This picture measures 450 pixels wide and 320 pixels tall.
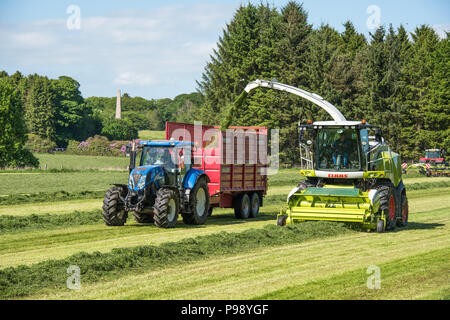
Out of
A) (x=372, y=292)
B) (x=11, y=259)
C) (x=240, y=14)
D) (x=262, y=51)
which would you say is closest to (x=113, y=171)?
(x=262, y=51)

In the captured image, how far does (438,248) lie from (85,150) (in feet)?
209

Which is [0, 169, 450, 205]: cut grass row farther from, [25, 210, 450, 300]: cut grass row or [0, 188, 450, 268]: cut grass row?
[25, 210, 450, 300]: cut grass row

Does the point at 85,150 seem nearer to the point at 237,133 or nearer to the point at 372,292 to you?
the point at 237,133

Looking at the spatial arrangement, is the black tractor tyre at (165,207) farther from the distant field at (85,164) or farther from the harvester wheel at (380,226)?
the distant field at (85,164)

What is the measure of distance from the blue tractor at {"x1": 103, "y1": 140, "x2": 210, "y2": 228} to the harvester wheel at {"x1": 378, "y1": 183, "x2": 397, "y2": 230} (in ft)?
16.0

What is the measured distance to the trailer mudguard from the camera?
17266 mm

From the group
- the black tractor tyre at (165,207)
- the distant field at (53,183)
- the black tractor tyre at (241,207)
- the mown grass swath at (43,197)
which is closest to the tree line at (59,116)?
the distant field at (53,183)

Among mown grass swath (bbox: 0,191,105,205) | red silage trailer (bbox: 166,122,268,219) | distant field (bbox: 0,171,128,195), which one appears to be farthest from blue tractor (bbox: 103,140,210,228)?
distant field (bbox: 0,171,128,195)

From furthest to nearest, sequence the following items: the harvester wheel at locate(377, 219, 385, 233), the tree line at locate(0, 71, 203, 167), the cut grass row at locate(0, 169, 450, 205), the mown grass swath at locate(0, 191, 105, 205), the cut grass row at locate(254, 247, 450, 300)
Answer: the tree line at locate(0, 71, 203, 167)
the cut grass row at locate(0, 169, 450, 205)
the mown grass swath at locate(0, 191, 105, 205)
the harvester wheel at locate(377, 219, 385, 233)
the cut grass row at locate(254, 247, 450, 300)

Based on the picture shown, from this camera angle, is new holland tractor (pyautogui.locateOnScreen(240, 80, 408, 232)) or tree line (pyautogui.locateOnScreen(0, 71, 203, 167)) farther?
tree line (pyautogui.locateOnScreen(0, 71, 203, 167))

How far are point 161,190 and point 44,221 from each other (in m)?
3.59

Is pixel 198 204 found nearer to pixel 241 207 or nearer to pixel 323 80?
pixel 241 207

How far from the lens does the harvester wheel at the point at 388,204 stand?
1628cm
